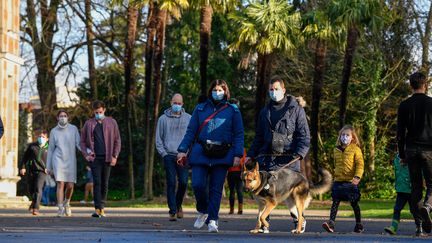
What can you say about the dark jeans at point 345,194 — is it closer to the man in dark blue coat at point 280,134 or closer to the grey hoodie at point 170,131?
the man in dark blue coat at point 280,134

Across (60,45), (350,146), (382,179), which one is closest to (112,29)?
(60,45)

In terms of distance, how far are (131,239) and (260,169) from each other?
92.7 inches

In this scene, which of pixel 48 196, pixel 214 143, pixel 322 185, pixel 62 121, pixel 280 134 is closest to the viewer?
pixel 280 134

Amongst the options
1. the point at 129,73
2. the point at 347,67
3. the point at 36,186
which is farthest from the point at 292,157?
the point at 129,73

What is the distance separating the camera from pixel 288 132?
1532 cm

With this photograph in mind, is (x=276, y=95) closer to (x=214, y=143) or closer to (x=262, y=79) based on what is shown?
(x=214, y=143)

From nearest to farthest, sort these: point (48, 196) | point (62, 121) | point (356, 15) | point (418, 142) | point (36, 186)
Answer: point (418, 142)
point (62, 121)
point (36, 186)
point (356, 15)
point (48, 196)

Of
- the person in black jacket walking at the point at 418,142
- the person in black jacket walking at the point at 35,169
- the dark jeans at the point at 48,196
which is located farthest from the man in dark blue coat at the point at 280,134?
the dark jeans at the point at 48,196

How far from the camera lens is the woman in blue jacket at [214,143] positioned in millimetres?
15391

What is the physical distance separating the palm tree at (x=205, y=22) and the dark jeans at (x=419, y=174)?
19.8 metres

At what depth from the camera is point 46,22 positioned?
46062mm

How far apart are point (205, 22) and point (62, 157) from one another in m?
15.7

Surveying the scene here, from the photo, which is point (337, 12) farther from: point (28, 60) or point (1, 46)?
point (28, 60)

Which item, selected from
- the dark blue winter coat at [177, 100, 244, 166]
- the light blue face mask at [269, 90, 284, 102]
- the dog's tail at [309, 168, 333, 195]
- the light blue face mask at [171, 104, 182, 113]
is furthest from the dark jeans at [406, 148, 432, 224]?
the light blue face mask at [171, 104, 182, 113]
